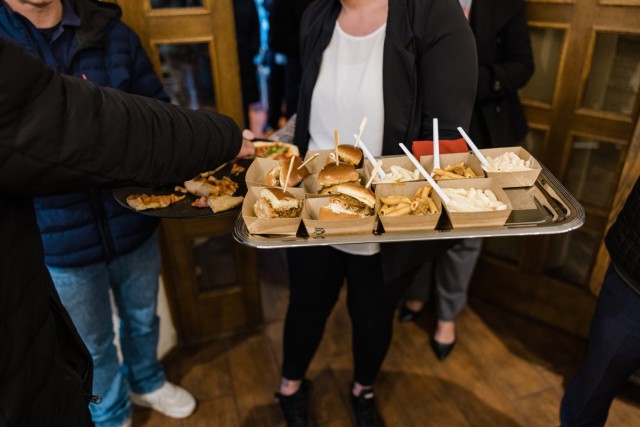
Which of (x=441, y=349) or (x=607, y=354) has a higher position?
(x=607, y=354)

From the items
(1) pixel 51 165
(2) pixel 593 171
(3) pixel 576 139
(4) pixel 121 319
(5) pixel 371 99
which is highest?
(1) pixel 51 165

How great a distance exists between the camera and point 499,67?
1781mm

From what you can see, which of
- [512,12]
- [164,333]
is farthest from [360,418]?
[512,12]

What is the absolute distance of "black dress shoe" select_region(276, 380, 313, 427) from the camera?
181 cm

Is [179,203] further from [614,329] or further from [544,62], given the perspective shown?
[544,62]

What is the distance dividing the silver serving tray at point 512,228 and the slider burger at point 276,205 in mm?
47

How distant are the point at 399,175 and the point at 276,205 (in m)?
0.32

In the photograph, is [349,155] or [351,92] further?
[351,92]

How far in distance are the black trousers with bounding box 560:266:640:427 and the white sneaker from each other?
133cm

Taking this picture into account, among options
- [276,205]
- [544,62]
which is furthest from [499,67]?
[276,205]

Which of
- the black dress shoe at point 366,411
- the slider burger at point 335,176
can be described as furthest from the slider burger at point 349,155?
the black dress shoe at point 366,411

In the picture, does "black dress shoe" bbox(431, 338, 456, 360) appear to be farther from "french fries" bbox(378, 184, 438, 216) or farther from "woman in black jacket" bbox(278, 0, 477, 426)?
"french fries" bbox(378, 184, 438, 216)

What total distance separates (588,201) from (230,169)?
1.49m

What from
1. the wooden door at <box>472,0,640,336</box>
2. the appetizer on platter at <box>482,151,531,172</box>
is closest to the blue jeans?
the appetizer on platter at <box>482,151,531,172</box>
